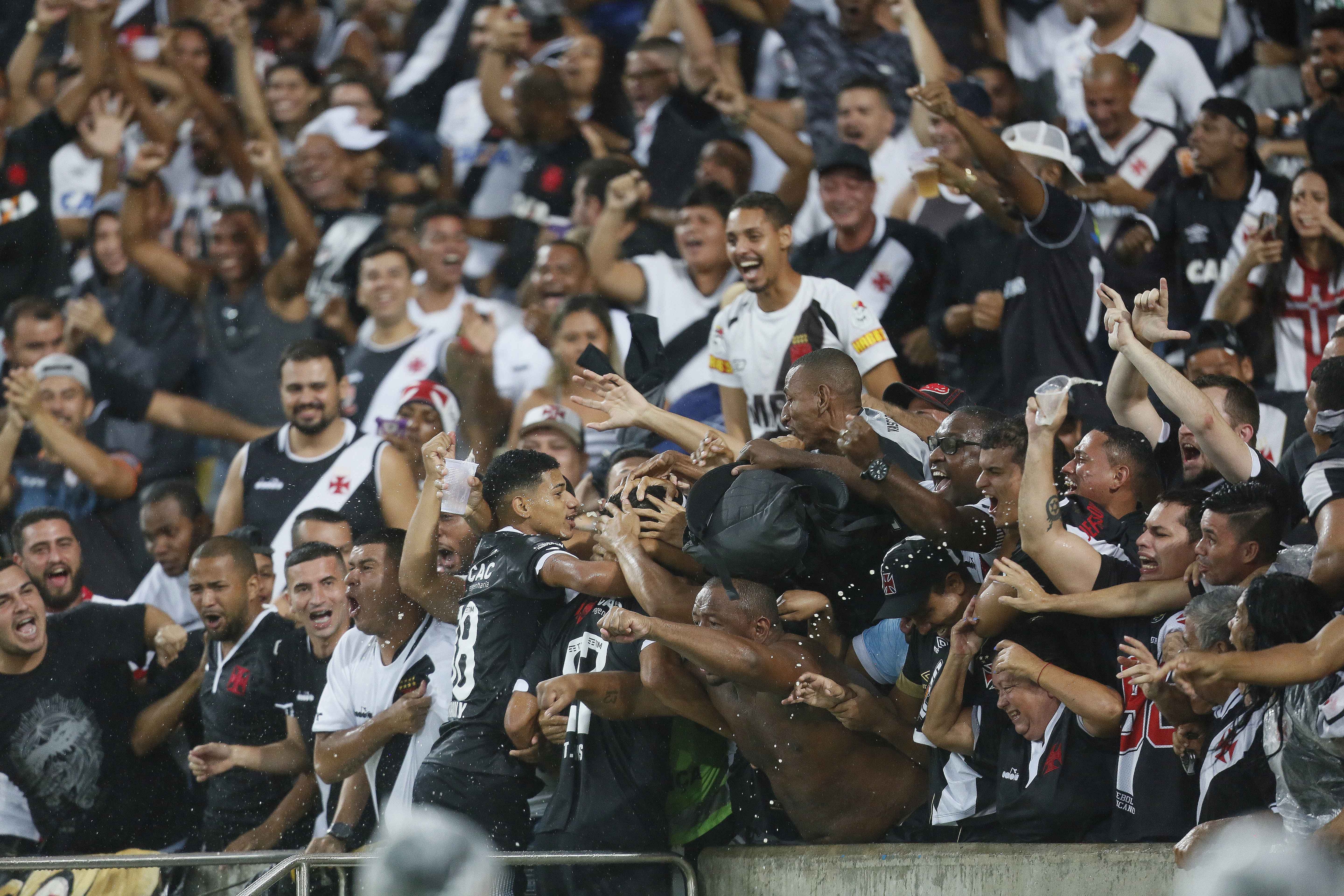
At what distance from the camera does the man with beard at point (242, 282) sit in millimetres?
10828

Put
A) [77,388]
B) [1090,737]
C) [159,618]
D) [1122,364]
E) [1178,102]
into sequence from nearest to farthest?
1. [1090,737]
2. [1122,364]
3. [159,618]
4. [1178,102]
5. [77,388]

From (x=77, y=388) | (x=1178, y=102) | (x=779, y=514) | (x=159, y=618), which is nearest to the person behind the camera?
(x=779, y=514)

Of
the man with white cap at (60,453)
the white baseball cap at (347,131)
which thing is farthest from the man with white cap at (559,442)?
the white baseball cap at (347,131)

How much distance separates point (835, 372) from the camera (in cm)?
586

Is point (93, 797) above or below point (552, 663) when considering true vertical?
below

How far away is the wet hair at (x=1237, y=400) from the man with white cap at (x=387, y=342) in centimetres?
483

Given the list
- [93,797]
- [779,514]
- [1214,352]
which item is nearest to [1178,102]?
[1214,352]

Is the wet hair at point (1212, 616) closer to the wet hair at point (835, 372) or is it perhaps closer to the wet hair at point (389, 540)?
the wet hair at point (835, 372)

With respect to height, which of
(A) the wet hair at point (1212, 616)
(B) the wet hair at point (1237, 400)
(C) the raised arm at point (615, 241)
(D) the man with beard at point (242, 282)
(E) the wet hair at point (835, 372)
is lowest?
(D) the man with beard at point (242, 282)

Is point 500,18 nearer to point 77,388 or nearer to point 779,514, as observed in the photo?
point 77,388

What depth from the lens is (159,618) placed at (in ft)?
27.3

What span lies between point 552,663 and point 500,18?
7178 millimetres

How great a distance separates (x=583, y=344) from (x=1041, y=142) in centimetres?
252

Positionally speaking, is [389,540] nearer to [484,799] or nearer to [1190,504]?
[484,799]
